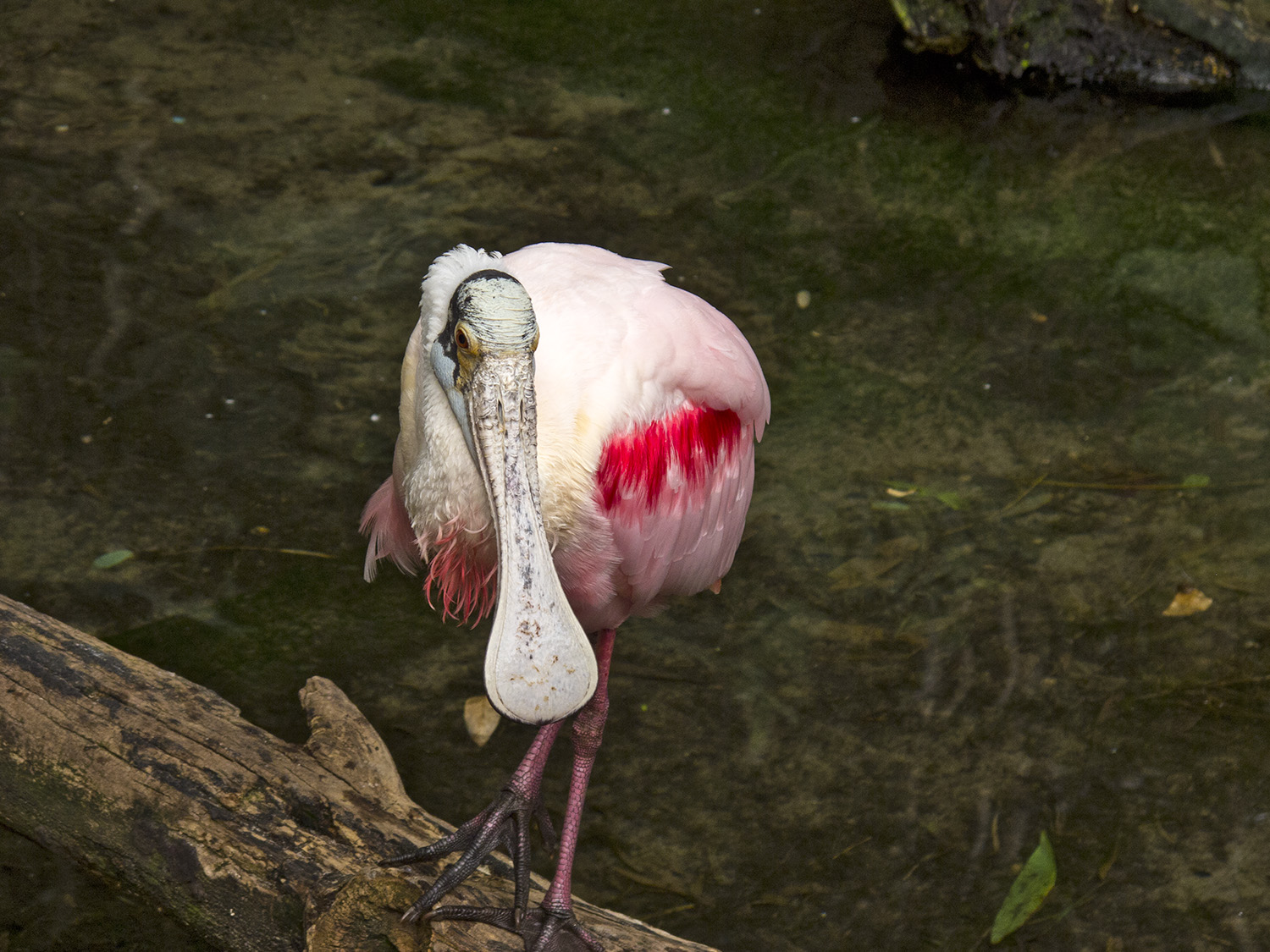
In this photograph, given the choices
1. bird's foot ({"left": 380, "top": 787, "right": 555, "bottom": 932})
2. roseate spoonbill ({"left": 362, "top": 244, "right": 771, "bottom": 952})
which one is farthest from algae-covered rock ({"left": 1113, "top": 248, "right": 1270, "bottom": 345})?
bird's foot ({"left": 380, "top": 787, "right": 555, "bottom": 932})

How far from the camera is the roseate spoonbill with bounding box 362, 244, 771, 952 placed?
224cm

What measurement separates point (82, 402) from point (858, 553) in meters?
2.63

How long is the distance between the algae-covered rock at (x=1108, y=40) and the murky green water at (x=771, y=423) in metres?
0.19

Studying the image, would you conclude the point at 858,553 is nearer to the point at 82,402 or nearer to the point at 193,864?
the point at 193,864

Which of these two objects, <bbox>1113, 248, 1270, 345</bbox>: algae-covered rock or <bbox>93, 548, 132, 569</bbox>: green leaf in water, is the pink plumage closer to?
<bbox>93, 548, 132, 569</bbox>: green leaf in water

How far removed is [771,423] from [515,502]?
248cm

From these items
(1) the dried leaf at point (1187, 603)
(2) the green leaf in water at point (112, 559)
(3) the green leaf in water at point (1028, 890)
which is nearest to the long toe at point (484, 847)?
(3) the green leaf in water at point (1028, 890)

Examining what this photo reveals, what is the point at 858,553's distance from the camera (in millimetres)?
4137

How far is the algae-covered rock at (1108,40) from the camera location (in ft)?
21.1

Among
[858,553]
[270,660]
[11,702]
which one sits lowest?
[270,660]

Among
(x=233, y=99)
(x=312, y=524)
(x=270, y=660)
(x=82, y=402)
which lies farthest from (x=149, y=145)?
(x=270, y=660)

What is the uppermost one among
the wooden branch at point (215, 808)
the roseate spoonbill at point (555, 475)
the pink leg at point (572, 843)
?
the roseate spoonbill at point (555, 475)

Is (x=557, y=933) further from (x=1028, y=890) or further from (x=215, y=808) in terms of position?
(x=1028, y=890)

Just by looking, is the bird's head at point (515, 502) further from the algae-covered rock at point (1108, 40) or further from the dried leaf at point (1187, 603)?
the algae-covered rock at point (1108, 40)
